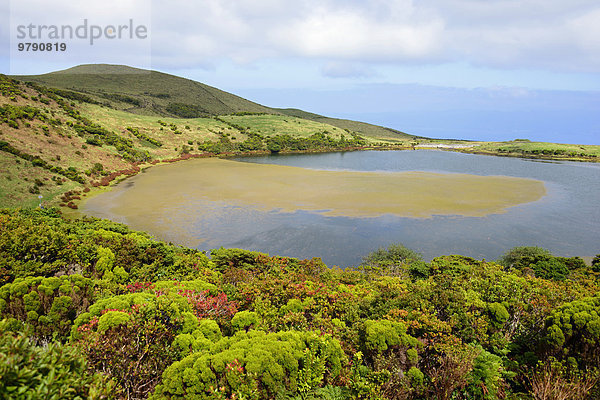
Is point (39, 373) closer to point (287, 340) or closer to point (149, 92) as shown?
point (287, 340)

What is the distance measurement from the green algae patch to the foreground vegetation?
66.2ft

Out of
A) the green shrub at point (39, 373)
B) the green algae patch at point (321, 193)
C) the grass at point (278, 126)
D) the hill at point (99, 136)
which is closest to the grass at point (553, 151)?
the hill at point (99, 136)

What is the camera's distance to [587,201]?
130 feet

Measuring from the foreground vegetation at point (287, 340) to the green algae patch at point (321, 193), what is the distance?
20.2 m

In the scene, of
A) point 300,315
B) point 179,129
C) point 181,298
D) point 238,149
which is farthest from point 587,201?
point 179,129

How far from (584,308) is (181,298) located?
455 inches

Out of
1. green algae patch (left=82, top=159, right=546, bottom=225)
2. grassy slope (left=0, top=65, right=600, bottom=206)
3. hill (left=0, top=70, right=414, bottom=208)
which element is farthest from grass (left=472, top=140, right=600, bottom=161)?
green algae patch (left=82, top=159, right=546, bottom=225)

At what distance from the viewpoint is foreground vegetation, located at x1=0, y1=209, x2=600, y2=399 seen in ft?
21.0

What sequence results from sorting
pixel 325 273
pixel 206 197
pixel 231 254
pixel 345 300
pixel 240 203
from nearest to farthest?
pixel 345 300 < pixel 325 273 < pixel 231 254 < pixel 240 203 < pixel 206 197

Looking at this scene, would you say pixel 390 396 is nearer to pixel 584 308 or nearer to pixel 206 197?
pixel 584 308

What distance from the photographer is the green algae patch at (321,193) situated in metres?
33.7

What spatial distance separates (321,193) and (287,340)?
112ft

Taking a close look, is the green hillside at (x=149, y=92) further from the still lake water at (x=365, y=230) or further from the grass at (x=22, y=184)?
A: the still lake water at (x=365, y=230)

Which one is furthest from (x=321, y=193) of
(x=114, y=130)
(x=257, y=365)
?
(x=114, y=130)
